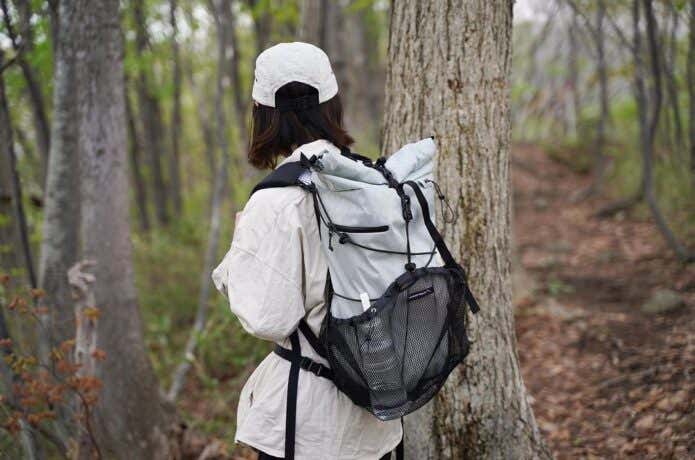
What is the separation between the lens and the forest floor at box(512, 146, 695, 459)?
11.4 feet

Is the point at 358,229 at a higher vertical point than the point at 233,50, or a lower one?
lower

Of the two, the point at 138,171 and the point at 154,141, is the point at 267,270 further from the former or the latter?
the point at 154,141

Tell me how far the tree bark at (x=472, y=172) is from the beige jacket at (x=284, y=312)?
873 mm

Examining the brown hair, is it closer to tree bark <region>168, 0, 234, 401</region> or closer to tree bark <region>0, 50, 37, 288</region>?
tree bark <region>0, 50, 37, 288</region>

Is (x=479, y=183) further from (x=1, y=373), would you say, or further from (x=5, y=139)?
(x=5, y=139)

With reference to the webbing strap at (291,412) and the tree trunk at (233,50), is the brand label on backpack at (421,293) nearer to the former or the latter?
the webbing strap at (291,412)

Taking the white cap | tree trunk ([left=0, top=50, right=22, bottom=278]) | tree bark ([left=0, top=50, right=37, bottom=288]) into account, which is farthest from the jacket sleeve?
tree trunk ([left=0, top=50, right=22, bottom=278])

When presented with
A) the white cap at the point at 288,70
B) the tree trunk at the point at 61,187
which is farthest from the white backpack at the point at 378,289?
the tree trunk at the point at 61,187

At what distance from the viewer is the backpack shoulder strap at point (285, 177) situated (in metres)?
1.75

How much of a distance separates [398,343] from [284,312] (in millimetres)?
371

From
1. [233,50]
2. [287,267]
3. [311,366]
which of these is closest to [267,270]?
[287,267]

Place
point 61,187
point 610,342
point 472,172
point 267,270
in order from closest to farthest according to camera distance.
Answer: point 267,270 < point 472,172 < point 61,187 < point 610,342

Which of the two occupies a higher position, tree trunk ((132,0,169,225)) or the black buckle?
tree trunk ((132,0,169,225))

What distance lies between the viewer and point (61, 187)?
3807mm
